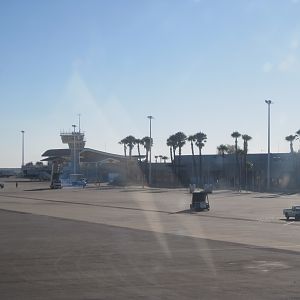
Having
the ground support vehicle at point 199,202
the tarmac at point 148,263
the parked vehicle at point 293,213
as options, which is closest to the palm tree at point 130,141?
the ground support vehicle at point 199,202

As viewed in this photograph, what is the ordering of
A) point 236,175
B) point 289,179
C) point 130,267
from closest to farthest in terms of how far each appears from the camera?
point 130,267 < point 289,179 < point 236,175

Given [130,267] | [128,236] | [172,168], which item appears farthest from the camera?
[172,168]

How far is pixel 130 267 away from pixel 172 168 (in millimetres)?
120149

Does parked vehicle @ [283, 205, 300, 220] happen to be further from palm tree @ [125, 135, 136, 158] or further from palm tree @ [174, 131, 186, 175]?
palm tree @ [125, 135, 136, 158]

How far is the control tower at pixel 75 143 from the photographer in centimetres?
14210

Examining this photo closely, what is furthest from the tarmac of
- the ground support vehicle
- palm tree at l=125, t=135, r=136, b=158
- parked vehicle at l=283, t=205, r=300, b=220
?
palm tree at l=125, t=135, r=136, b=158

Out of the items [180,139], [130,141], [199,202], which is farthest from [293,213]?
[130,141]

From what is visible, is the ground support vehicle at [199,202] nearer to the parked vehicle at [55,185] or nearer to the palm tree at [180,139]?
the parked vehicle at [55,185]

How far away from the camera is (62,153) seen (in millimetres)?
192500

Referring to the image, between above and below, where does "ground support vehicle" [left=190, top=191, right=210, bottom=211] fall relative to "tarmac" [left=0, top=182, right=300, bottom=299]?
above

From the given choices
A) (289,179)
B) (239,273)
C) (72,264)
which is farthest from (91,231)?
(289,179)

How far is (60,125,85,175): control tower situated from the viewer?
5594 inches

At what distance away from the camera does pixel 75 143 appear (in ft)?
466

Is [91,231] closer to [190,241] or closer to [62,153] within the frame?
[190,241]
